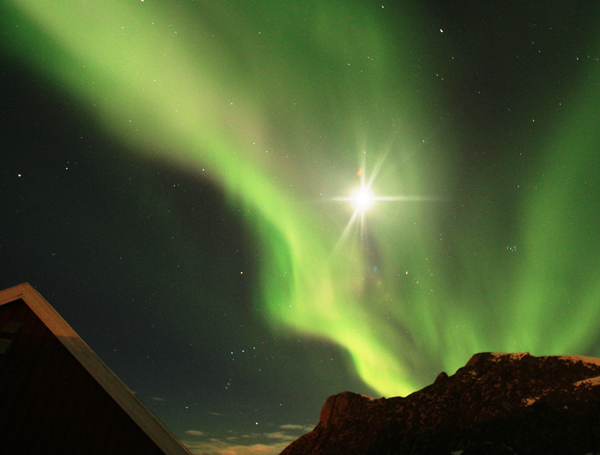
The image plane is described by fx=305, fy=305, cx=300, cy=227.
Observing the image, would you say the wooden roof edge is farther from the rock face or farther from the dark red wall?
the rock face

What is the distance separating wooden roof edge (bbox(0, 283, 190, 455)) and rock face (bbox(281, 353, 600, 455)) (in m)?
9.31

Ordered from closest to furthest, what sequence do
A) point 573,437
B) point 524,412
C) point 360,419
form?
point 573,437 < point 524,412 < point 360,419

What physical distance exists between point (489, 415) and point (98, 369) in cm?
1164

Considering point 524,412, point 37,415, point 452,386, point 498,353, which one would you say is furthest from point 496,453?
point 37,415

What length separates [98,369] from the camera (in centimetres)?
543

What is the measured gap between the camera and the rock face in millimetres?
8250

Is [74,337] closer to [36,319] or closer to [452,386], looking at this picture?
[36,319]

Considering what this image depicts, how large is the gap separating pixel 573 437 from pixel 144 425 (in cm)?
1023

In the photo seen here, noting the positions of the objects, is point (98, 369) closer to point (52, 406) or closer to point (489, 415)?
point (52, 406)

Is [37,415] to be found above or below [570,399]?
below

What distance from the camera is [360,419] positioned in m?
14.9

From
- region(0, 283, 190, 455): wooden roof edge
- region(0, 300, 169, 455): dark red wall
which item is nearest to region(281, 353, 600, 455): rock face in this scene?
region(0, 283, 190, 455): wooden roof edge

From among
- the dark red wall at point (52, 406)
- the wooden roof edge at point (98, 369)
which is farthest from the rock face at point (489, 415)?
the dark red wall at point (52, 406)

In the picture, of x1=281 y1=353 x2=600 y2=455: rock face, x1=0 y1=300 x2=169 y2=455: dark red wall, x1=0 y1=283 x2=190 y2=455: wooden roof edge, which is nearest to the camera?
x1=0 y1=300 x2=169 y2=455: dark red wall
